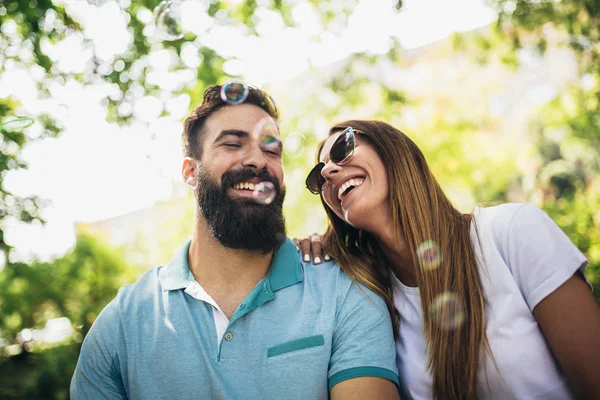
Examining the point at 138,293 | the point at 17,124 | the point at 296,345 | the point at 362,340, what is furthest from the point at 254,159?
the point at 17,124

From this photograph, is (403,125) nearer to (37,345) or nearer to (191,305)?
(37,345)

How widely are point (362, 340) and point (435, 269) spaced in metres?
0.59

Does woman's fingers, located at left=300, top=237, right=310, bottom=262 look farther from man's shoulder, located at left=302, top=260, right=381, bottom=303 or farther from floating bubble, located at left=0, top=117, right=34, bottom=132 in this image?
floating bubble, located at left=0, top=117, right=34, bottom=132

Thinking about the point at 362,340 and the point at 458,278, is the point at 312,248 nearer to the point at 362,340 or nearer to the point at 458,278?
the point at 362,340

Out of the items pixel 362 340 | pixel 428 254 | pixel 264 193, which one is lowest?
pixel 362 340

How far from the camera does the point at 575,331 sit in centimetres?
234

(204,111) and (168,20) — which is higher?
(168,20)

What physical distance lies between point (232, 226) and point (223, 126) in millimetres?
765

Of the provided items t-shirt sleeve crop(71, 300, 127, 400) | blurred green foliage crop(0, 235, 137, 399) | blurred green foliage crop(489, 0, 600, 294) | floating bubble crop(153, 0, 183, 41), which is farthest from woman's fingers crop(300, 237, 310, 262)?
blurred green foliage crop(0, 235, 137, 399)

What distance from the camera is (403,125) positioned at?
13266 mm

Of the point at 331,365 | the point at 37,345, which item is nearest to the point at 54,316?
the point at 37,345

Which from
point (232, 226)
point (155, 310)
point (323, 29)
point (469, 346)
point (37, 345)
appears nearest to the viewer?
point (469, 346)

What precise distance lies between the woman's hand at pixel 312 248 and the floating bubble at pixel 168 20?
240 cm

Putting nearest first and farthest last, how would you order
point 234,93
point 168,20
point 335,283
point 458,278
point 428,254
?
point 458,278, point 428,254, point 335,283, point 234,93, point 168,20
